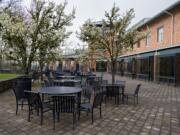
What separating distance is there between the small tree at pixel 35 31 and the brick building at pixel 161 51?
4.71 metres

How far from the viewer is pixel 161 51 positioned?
672 inches

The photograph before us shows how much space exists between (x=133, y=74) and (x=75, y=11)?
13.5 metres

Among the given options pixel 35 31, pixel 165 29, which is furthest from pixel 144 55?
pixel 35 31

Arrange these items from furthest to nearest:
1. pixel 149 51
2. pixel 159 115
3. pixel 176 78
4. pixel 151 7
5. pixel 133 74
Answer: pixel 133 74
pixel 151 7
pixel 149 51
pixel 176 78
pixel 159 115

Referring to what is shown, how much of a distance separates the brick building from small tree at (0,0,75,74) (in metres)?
4.71

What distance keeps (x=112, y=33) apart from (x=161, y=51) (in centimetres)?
845

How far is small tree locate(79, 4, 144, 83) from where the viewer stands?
392 inches

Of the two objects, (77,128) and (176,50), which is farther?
(176,50)

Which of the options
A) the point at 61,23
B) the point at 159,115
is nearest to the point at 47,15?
the point at 61,23

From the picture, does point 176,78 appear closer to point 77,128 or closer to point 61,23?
point 61,23

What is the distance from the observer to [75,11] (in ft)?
41.0

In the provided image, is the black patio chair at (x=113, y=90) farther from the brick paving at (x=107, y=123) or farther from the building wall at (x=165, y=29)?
the building wall at (x=165, y=29)

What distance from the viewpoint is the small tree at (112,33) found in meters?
9.96

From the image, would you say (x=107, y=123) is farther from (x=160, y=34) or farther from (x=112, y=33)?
(x=160, y=34)
